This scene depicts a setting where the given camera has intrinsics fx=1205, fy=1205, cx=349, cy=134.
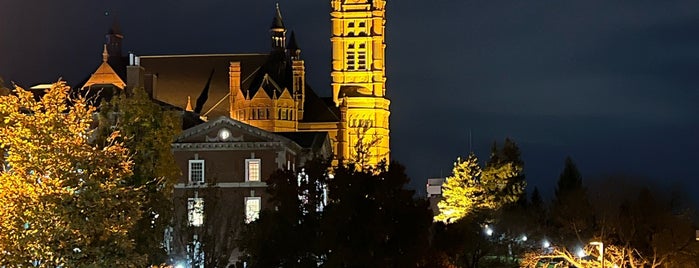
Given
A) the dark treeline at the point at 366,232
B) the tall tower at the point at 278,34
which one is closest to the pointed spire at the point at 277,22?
the tall tower at the point at 278,34

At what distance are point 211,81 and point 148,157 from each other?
9652cm

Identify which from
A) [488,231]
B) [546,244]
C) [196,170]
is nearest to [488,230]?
[488,231]

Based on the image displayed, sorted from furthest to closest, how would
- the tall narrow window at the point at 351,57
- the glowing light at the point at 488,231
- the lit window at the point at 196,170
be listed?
the tall narrow window at the point at 351,57
the glowing light at the point at 488,231
the lit window at the point at 196,170

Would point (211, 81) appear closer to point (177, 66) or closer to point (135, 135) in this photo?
point (177, 66)

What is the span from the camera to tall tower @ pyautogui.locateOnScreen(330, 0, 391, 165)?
5399 inches

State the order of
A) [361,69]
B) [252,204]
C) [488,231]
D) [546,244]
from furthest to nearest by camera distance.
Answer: [361,69] < [488,231] < [546,244] < [252,204]

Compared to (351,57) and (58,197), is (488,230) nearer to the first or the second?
(351,57)

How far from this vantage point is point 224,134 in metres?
72.1

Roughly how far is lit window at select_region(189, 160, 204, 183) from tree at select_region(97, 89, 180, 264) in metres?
27.9

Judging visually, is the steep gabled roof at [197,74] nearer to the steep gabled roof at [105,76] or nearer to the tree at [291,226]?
the steep gabled roof at [105,76]

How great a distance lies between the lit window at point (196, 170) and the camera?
71431 millimetres

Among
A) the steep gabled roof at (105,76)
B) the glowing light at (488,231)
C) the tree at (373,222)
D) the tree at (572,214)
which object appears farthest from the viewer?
the steep gabled roof at (105,76)

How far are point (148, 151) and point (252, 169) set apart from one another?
102ft

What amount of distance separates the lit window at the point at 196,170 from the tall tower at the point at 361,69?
199 feet
